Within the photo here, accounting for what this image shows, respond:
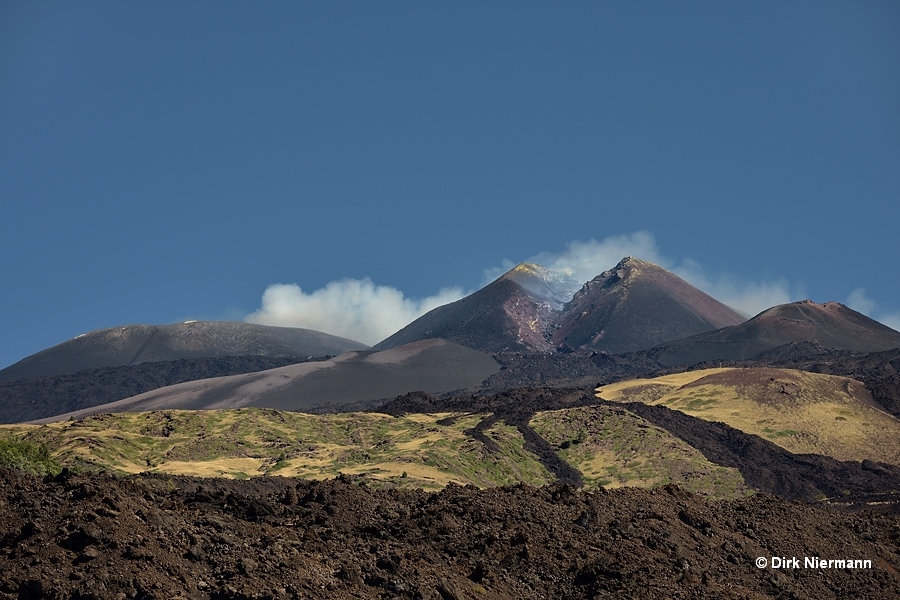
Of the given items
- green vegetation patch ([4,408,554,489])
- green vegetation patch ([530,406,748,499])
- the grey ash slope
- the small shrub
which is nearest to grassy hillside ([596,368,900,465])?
green vegetation patch ([530,406,748,499])

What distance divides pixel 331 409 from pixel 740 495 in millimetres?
85101

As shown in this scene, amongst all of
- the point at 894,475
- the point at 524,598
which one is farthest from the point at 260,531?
the point at 894,475

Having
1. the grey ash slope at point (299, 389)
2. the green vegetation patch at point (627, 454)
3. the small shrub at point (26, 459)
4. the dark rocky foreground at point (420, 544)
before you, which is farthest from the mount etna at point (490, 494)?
the grey ash slope at point (299, 389)

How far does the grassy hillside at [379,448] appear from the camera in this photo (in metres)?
66.2

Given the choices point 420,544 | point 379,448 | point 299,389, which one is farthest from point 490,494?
point 299,389

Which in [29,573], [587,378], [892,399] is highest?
[587,378]

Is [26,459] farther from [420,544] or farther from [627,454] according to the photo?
[627,454]

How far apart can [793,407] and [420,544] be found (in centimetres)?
7985

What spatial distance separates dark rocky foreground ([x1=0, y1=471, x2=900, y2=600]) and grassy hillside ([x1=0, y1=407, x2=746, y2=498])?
84.6ft

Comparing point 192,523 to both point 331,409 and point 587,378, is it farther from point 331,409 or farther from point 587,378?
point 587,378

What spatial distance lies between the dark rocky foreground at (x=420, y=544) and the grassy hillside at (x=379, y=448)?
2579 centimetres

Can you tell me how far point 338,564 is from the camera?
24188mm

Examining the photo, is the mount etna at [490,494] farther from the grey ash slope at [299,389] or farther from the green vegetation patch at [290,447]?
the grey ash slope at [299,389]

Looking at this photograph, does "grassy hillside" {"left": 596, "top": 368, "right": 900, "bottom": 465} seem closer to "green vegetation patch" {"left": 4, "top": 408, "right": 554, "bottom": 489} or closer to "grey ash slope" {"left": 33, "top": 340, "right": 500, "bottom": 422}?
"green vegetation patch" {"left": 4, "top": 408, "right": 554, "bottom": 489}
